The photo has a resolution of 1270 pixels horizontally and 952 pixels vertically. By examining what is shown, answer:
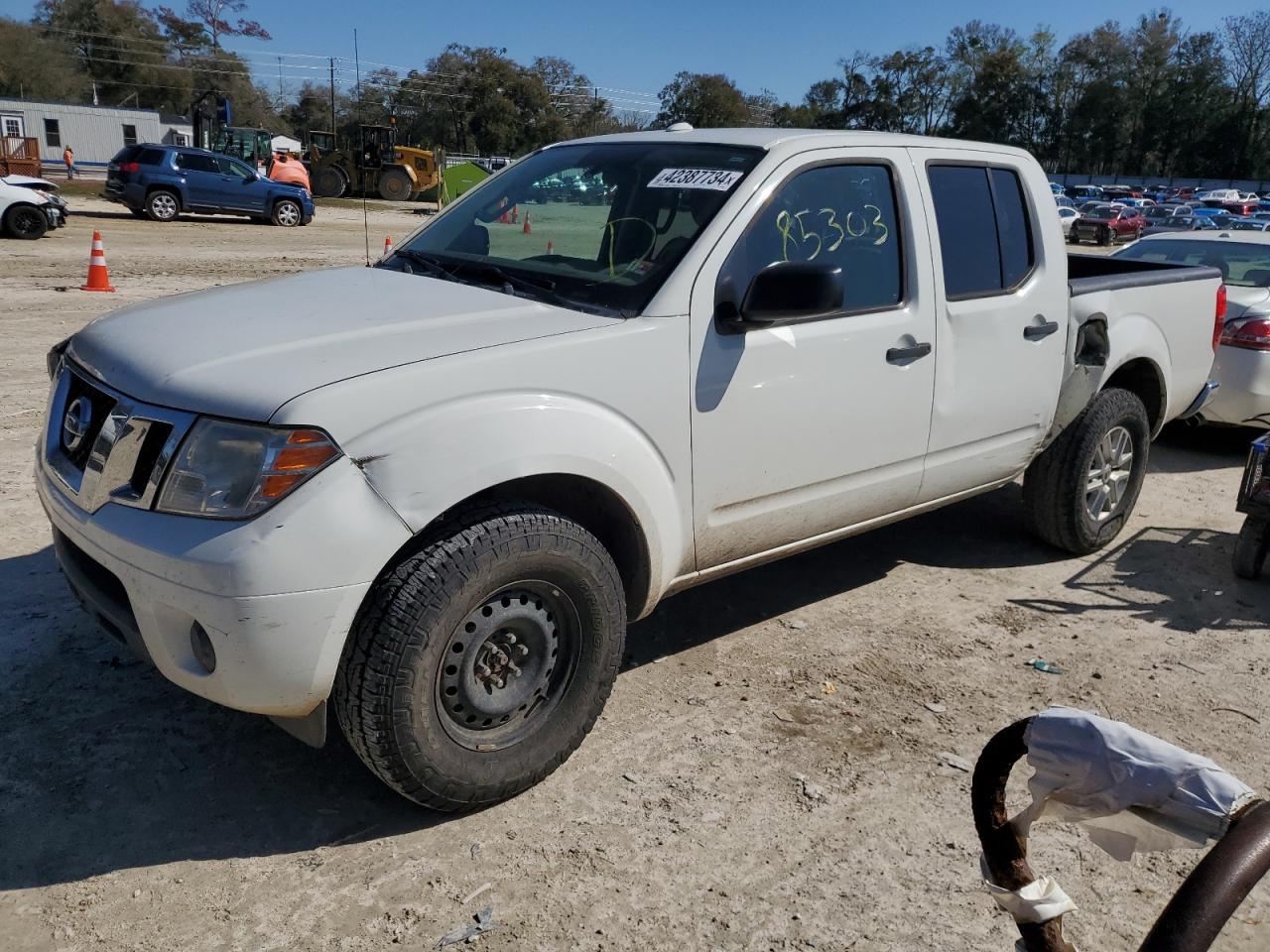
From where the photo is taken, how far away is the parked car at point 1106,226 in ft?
119

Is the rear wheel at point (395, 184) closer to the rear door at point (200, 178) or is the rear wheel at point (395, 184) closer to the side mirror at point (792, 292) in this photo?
the rear door at point (200, 178)

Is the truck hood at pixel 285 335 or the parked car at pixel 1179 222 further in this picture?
the parked car at pixel 1179 222

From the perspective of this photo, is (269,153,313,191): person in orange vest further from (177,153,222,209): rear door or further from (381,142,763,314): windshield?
(381,142,763,314): windshield

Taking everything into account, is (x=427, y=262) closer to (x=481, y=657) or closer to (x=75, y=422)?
(x=75, y=422)

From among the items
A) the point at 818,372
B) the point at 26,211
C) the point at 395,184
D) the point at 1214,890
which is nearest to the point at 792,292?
the point at 818,372

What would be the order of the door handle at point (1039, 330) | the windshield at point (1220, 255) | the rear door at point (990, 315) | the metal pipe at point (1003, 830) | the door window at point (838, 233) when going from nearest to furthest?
the metal pipe at point (1003, 830), the door window at point (838, 233), the rear door at point (990, 315), the door handle at point (1039, 330), the windshield at point (1220, 255)

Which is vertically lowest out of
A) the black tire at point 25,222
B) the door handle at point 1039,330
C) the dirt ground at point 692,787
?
the dirt ground at point 692,787

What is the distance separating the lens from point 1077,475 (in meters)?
5.11

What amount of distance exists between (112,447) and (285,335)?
53 cm

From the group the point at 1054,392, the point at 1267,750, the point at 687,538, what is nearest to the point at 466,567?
the point at 687,538

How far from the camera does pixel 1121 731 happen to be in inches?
49.0

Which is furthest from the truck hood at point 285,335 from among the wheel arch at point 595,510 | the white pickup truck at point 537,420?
the wheel arch at point 595,510

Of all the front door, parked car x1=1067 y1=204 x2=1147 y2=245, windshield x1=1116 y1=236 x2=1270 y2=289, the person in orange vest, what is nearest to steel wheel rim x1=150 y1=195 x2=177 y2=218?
the person in orange vest

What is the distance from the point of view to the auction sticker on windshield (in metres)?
3.59
